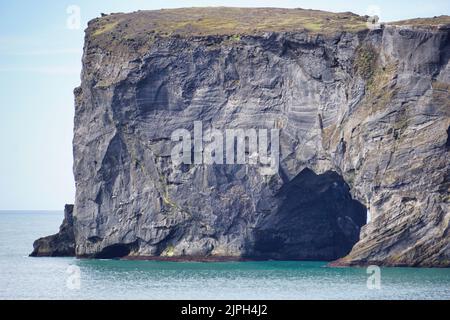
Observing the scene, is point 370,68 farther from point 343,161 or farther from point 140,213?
point 140,213

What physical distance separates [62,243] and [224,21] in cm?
2338

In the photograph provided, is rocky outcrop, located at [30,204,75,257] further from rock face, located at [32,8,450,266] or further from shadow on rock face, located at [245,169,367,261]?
shadow on rock face, located at [245,169,367,261]

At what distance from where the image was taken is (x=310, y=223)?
112938mm

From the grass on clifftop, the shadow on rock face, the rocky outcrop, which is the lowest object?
the rocky outcrop

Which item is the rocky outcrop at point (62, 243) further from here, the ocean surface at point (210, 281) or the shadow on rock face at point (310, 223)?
the shadow on rock face at point (310, 223)

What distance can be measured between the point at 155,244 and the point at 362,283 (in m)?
25.4

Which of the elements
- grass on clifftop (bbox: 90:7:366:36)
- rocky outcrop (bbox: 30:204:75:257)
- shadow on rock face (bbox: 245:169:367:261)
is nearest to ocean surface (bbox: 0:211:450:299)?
shadow on rock face (bbox: 245:169:367:261)

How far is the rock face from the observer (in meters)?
102

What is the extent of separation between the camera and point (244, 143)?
110938mm

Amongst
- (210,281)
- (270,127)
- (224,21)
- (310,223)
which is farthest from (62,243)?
(210,281)

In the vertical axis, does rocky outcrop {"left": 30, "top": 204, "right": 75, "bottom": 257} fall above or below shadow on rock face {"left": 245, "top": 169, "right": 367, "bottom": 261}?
below

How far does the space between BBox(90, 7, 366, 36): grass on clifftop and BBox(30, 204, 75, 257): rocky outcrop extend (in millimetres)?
15993

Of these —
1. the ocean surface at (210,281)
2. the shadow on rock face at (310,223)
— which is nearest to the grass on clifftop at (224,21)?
the shadow on rock face at (310,223)

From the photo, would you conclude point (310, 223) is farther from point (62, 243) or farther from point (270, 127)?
point (62, 243)
